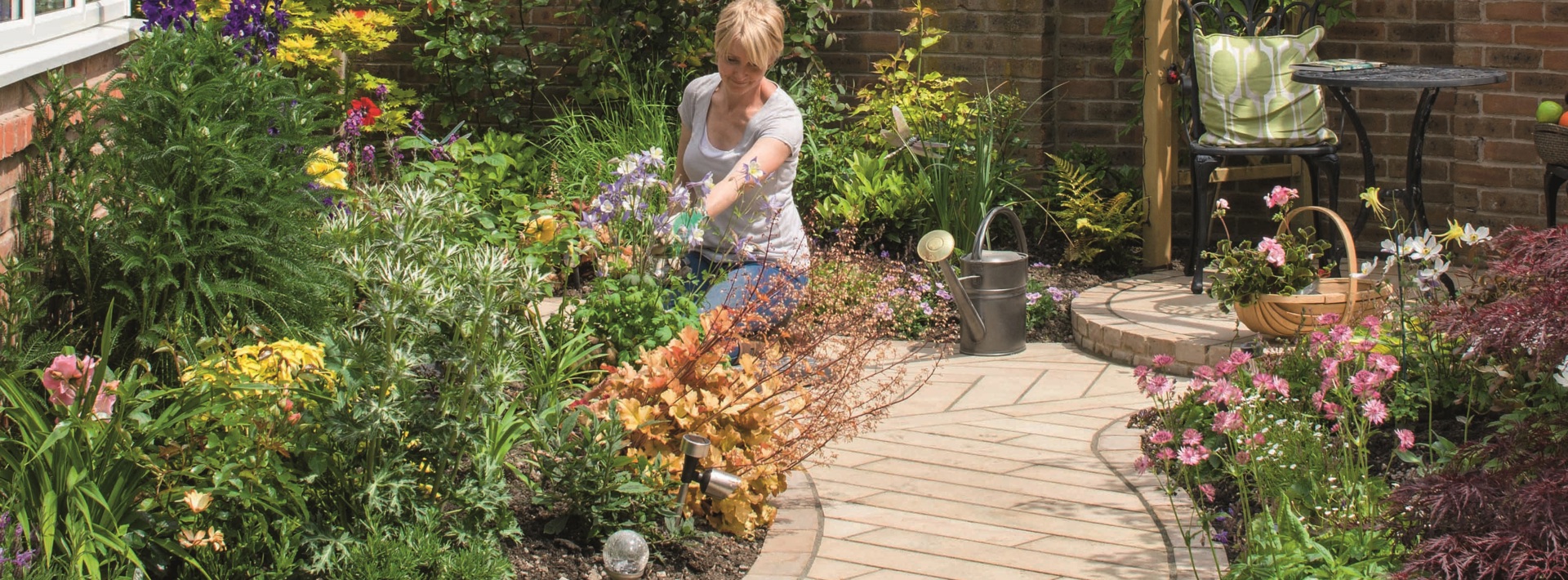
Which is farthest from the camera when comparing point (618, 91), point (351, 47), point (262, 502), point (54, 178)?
point (618, 91)

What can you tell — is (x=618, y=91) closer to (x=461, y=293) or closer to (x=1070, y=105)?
(x=1070, y=105)

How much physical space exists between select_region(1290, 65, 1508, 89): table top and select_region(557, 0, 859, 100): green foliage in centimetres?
212

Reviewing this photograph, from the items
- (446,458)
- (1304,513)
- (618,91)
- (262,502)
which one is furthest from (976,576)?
(618,91)

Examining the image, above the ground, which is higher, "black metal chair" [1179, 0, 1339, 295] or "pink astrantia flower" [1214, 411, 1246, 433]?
"black metal chair" [1179, 0, 1339, 295]

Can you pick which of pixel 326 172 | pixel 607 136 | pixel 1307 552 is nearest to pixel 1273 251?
pixel 1307 552

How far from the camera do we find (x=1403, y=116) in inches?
249

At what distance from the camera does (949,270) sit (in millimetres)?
5004

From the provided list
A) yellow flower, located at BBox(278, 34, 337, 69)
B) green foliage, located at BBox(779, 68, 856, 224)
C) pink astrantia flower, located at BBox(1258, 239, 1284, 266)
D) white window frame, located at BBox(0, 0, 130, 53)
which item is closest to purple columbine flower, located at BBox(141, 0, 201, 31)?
white window frame, located at BBox(0, 0, 130, 53)

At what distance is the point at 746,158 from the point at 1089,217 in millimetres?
2588

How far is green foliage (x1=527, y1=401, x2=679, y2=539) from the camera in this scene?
2.92m

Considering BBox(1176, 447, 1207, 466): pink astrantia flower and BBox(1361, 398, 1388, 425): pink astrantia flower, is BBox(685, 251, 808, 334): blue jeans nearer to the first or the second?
BBox(1176, 447, 1207, 466): pink astrantia flower

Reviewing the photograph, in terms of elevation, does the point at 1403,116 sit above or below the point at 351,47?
below

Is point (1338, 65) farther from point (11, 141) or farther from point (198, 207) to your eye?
point (11, 141)

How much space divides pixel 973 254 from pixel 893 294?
0.33 meters
